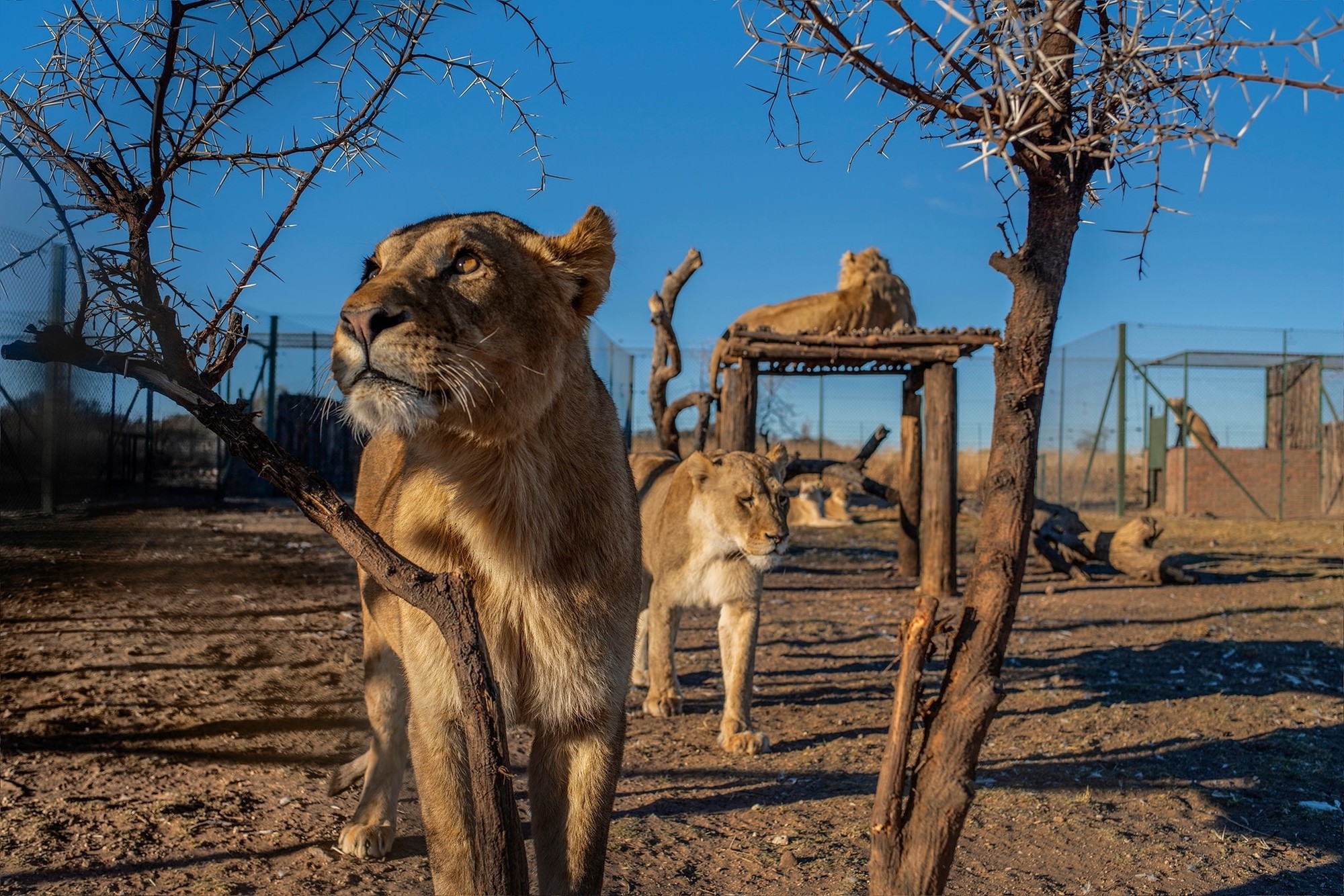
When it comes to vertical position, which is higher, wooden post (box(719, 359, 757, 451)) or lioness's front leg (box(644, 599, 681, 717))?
wooden post (box(719, 359, 757, 451))

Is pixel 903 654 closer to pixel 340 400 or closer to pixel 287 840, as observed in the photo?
pixel 340 400

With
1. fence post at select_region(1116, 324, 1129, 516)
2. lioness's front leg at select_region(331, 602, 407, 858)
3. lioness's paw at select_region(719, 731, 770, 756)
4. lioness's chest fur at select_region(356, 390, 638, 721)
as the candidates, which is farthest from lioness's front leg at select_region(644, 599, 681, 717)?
fence post at select_region(1116, 324, 1129, 516)

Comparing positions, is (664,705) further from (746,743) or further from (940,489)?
(940,489)

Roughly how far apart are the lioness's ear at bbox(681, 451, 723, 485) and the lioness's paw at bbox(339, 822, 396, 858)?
324cm

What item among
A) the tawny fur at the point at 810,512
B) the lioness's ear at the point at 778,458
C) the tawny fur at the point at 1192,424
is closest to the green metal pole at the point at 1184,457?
the tawny fur at the point at 1192,424

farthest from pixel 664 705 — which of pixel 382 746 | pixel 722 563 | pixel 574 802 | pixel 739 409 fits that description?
pixel 739 409

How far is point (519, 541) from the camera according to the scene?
9.04 ft

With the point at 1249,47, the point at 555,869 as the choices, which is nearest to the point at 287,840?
the point at 555,869

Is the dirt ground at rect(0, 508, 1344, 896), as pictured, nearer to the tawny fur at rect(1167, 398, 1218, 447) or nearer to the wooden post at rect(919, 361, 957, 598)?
the wooden post at rect(919, 361, 957, 598)

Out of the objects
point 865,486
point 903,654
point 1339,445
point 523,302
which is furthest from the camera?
point 1339,445

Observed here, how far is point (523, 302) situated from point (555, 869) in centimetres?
167

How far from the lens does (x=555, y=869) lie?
2871 mm

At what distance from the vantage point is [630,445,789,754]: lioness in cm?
589

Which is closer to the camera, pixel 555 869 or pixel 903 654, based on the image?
pixel 903 654
